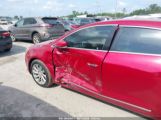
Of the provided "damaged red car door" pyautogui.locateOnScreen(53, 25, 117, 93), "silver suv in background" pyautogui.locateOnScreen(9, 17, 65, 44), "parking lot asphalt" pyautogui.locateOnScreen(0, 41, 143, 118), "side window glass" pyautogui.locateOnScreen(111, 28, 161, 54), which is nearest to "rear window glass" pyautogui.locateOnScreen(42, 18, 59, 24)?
"silver suv in background" pyautogui.locateOnScreen(9, 17, 65, 44)

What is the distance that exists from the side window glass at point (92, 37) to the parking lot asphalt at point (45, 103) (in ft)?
3.78

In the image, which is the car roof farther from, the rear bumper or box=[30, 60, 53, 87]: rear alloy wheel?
the rear bumper

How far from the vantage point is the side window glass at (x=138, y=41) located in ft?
9.21

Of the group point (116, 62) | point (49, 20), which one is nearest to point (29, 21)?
point (49, 20)

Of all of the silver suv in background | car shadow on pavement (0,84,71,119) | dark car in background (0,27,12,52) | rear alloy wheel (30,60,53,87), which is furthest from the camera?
the silver suv in background

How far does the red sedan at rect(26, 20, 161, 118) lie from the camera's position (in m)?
2.81

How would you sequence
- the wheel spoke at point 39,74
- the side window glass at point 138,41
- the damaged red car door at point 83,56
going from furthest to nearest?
1. the wheel spoke at point 39,74
2. the damaged red car door at point 83,56
3. the side window glass at point 138,41

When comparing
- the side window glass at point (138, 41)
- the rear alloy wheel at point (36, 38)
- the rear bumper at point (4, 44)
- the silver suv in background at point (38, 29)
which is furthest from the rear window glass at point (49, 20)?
the side window glass at point (138, 41)

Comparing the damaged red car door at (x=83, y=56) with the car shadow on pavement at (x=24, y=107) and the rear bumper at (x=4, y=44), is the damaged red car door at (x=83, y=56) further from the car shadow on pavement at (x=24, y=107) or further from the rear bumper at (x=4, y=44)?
the rear bumper at (x=4, y=44)

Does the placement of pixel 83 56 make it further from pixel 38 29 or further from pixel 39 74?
pixel 38 29

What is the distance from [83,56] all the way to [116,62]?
73 centimetres

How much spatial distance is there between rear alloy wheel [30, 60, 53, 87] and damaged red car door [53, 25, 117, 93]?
30cm

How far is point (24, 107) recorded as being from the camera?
3.90m

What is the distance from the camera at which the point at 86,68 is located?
3590 millimetres
